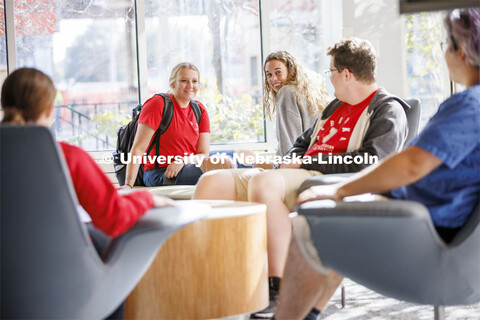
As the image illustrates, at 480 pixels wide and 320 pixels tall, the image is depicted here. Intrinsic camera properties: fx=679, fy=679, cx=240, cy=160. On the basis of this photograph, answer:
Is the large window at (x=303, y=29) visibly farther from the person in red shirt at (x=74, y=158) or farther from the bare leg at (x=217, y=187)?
the person in red shirt at (x=74, y=158)

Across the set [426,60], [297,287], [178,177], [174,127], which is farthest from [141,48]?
[297,287]

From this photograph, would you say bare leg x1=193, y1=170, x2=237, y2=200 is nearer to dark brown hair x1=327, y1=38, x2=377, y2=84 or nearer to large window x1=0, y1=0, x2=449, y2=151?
dark brown hair x1=327, y1=38, x2=377, y2=84

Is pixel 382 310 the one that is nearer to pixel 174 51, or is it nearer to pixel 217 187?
pixel 217 187

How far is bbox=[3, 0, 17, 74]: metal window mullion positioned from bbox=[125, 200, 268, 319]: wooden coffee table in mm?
4181

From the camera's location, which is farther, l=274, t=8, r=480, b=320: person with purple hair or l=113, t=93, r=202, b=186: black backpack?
l=113, t=93, r=202, b=186: black backpack

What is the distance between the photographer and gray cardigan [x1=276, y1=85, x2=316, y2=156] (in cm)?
391

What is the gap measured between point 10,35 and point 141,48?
3.74ft

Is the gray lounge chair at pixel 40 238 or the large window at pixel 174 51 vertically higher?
the large window at pixel 174 51

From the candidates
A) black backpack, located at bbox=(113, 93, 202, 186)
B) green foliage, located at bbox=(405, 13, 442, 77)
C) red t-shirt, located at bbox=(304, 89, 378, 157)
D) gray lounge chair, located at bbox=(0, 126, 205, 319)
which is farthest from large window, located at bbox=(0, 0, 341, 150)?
gray lounge chair, located at bbox=(0, 126, 205, 319)

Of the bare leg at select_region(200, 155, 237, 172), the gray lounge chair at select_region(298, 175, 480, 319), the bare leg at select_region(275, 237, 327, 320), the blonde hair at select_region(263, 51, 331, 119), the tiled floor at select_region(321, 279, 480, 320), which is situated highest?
the blonde hair at select_region(263, 51, 331, 119)

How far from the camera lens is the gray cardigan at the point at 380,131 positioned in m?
2.81

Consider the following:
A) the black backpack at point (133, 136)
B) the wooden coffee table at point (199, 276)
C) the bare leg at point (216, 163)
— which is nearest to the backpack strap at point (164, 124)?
the black backpack at point (133, 136)

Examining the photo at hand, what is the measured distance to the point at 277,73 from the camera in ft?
13.6

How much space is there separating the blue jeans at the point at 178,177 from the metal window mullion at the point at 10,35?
98.5 inches
